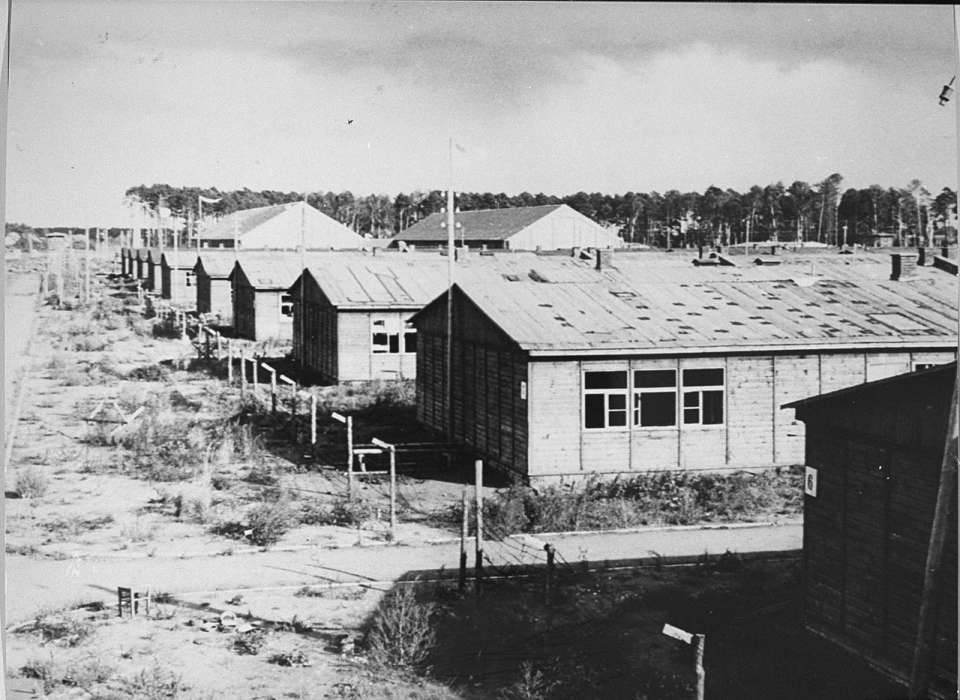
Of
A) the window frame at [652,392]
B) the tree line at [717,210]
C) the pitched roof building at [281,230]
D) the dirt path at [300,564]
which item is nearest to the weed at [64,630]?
the dirt path at [300,564]

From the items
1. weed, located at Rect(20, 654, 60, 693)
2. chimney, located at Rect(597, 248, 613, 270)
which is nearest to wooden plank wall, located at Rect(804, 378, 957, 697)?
weed, located at Rect(20, 654, 60, 693)

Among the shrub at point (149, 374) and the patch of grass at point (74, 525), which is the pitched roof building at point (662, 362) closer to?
the patch of grass at point (74, 525)

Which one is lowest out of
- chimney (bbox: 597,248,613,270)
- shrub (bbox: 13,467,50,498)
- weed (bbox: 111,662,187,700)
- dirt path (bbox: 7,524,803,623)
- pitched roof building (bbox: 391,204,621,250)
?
weed (bbox: 111,662,187,700)

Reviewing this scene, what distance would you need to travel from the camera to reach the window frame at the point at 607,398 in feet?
55.4

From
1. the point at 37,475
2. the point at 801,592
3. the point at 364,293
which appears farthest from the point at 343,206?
the point at 801,592

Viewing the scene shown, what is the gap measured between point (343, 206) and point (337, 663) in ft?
169

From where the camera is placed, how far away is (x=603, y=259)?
2459 centimetres

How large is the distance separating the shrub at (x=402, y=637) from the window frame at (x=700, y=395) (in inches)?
322

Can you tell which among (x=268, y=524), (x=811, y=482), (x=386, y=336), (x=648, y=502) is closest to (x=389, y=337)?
(x=386, y=336)

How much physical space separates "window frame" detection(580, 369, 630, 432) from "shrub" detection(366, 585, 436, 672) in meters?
6.89

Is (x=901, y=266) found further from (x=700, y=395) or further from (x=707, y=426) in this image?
(x=707, y=426)

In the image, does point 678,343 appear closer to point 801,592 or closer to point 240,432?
point 801,592

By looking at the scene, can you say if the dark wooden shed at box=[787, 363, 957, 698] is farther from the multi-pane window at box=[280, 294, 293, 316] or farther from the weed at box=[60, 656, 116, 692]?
the multi-pane window at box=[280, 294, 293, 316]

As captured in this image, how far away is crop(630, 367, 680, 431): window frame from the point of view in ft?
56.2
